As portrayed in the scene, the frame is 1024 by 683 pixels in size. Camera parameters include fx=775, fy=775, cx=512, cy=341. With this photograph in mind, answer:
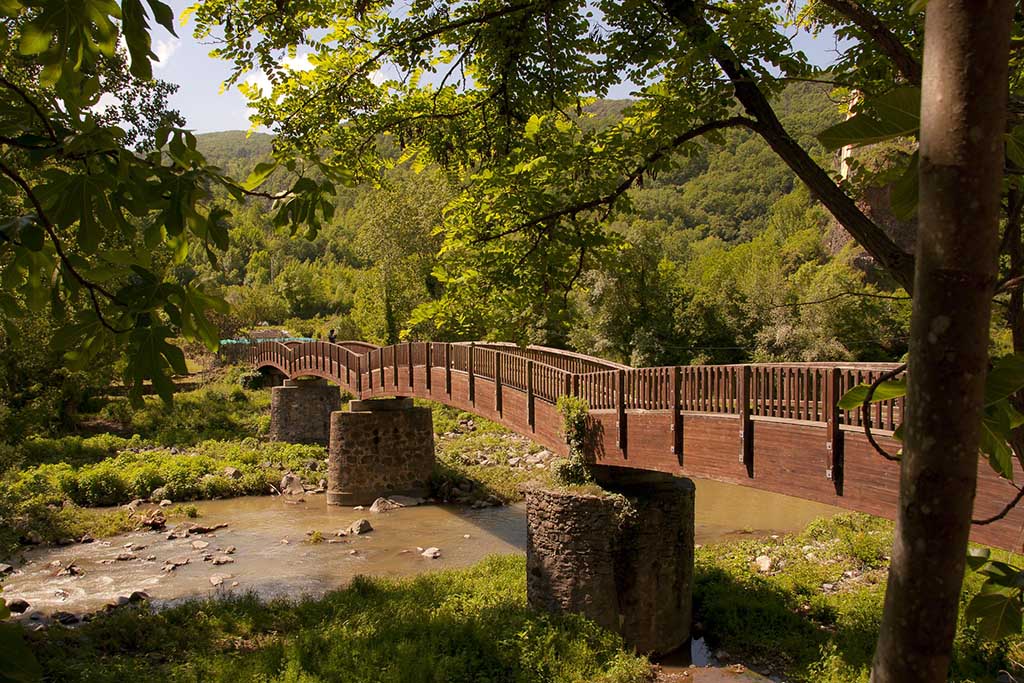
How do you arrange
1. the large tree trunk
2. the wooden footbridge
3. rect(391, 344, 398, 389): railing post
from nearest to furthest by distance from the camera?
the large tree trunk, the wooden footbridge, rect(391, 344, 398, 389): railing post

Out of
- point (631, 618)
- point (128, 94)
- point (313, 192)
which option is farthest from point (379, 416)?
point (313, 192)

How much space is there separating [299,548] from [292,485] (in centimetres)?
738

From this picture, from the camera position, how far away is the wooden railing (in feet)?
27.9

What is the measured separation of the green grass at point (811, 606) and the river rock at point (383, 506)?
10276 mm

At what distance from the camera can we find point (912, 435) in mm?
1334

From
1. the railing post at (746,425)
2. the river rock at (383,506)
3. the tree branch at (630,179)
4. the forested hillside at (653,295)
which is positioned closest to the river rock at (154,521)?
the river rock at (383,506)

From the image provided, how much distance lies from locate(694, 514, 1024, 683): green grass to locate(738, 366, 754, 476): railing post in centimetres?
320

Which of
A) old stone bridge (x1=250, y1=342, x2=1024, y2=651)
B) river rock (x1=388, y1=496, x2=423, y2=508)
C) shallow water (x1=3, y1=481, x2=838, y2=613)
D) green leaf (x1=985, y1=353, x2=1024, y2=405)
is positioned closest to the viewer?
green leaf (x1=985, y1=353, x2=1024, y2=405)

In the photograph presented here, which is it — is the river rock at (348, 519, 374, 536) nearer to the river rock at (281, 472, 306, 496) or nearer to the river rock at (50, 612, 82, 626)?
the river rock at (281, 472, 306, 496)

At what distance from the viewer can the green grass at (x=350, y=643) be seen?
10.6 m

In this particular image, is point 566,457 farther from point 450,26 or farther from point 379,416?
point 379,416

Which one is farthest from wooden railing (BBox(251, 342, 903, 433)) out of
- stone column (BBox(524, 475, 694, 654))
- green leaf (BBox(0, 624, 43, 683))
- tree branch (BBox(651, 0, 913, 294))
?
green leaf (BBox(0, 624, 43, 683))

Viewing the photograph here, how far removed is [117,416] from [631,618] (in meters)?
30.0

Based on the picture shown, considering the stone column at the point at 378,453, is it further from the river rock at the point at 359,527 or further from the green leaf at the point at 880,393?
the green leaf at the point at 880,393
